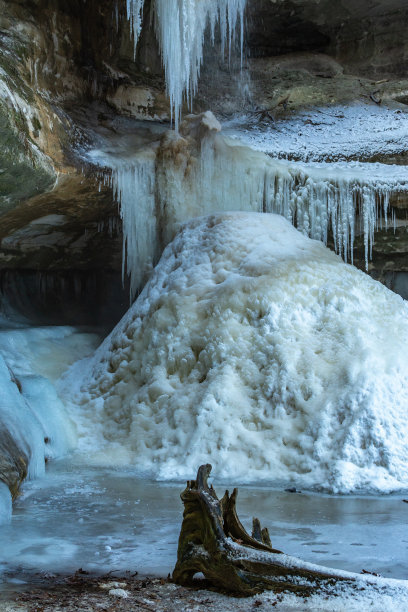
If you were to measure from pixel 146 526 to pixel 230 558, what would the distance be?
1157 millimetres

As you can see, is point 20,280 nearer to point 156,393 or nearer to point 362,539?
point 156,393

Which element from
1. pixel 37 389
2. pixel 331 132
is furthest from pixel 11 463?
pixel 331 132

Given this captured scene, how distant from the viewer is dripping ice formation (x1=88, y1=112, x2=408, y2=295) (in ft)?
26.0

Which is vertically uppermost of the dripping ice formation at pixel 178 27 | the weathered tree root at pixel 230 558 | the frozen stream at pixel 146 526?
the dripping ice formation at pixel 178 27

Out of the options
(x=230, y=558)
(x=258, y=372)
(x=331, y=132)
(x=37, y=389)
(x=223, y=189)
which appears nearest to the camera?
(x=230, y=558)

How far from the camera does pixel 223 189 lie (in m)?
8.23

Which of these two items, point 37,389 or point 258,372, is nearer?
point 258,372

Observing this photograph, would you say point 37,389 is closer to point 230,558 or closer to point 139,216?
point 139,216

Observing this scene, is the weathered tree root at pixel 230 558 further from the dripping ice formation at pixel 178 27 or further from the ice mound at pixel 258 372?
the dripping ice formation at pixel 178 27

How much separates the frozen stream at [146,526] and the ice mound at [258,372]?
0.43 m

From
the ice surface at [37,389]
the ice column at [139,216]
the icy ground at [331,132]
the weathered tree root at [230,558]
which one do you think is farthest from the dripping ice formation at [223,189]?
the weathered tree root at [230,558]

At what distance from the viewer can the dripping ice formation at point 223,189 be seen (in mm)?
7930

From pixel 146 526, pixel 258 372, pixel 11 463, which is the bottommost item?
pixel 146 526

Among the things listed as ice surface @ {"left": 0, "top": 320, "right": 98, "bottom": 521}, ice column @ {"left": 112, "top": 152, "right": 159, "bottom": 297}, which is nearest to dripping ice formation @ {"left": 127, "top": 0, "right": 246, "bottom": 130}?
ice column @ {"left": 112, "top": 152, "right": 159, "bottom": 297}
